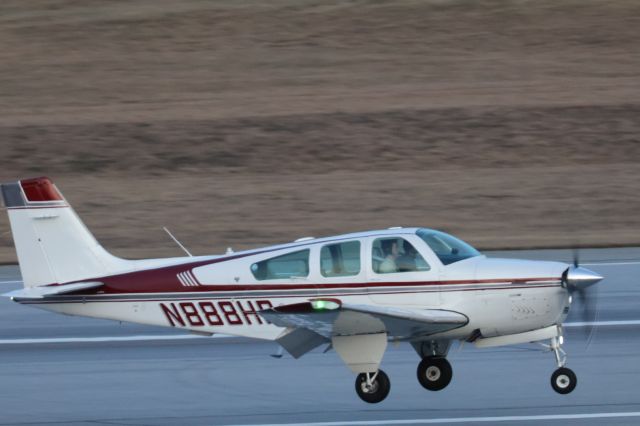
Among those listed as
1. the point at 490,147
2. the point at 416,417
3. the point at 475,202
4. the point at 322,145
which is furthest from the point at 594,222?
the point at 416,417

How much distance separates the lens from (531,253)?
20.2m

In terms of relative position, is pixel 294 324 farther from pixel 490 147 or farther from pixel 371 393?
pixel 490 147

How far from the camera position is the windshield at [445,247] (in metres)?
12.0

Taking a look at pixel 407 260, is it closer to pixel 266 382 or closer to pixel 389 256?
pixel 389 256

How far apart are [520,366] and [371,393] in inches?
132

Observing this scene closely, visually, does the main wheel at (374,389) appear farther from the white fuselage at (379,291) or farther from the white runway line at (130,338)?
the white runway line at (130,338)

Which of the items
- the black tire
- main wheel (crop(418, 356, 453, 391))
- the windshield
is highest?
the windshield

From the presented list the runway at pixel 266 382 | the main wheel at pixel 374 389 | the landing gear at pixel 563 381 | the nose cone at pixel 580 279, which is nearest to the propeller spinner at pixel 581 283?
the nose cone at pixel 580 279

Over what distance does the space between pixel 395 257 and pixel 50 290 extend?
4156mm

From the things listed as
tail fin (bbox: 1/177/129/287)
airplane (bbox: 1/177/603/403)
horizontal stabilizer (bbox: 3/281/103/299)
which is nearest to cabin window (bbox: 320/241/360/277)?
airplane (bbox: 1/177/603/403)

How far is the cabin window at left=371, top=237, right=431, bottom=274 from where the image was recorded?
39.0 feet

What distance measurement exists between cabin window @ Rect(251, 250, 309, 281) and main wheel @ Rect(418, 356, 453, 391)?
1.82 metres

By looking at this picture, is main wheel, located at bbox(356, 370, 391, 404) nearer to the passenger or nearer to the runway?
the runway

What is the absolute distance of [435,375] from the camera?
12352mm
